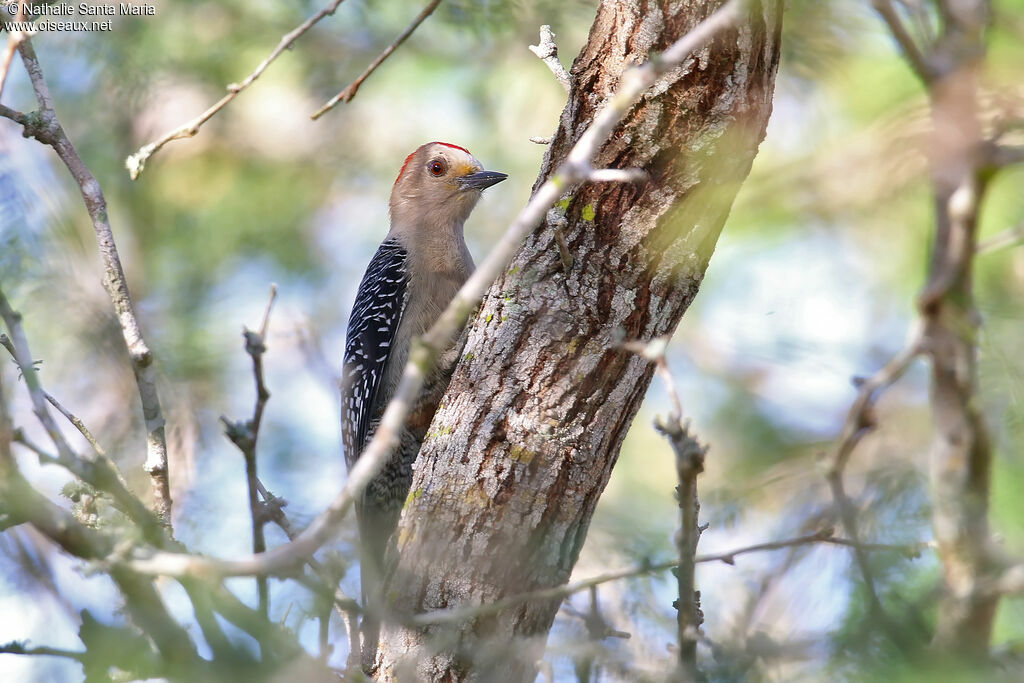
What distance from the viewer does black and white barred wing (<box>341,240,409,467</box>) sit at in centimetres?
577

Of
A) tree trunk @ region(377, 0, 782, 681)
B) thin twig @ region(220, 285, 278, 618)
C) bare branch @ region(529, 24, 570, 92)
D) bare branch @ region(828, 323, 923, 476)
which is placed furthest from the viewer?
bare branch @ region(529, 24, 570, 92)

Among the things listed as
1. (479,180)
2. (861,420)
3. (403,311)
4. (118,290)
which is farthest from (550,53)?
(479,180)

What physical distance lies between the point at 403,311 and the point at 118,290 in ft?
8.86

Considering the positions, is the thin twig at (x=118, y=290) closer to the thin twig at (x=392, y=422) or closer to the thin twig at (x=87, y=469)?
the thin twig at (x=87, y=469)

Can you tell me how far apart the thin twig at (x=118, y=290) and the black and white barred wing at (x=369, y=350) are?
2440 millimetres

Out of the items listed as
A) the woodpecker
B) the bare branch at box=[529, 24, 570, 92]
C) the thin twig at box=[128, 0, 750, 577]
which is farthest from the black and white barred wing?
the thin twig at box=[128, 0, 750, 577]

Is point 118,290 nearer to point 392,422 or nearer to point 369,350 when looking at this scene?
point 392,422

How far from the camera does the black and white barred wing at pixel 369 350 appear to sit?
5766 mm

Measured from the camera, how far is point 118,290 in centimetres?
319

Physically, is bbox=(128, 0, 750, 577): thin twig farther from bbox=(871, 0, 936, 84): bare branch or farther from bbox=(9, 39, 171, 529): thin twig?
bbox=(9, 39, 171, 529): thin twig

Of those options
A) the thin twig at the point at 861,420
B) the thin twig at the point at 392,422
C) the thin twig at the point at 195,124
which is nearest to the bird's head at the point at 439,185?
the thin twig at the point at 195,124

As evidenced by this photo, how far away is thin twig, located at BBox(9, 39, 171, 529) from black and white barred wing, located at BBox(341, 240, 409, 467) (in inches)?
96.1

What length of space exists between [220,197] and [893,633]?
26.3 ft

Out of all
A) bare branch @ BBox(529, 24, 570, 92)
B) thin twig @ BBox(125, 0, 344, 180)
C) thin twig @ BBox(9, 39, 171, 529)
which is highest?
bare branch @ BBox(529, 24, 570, 92)
